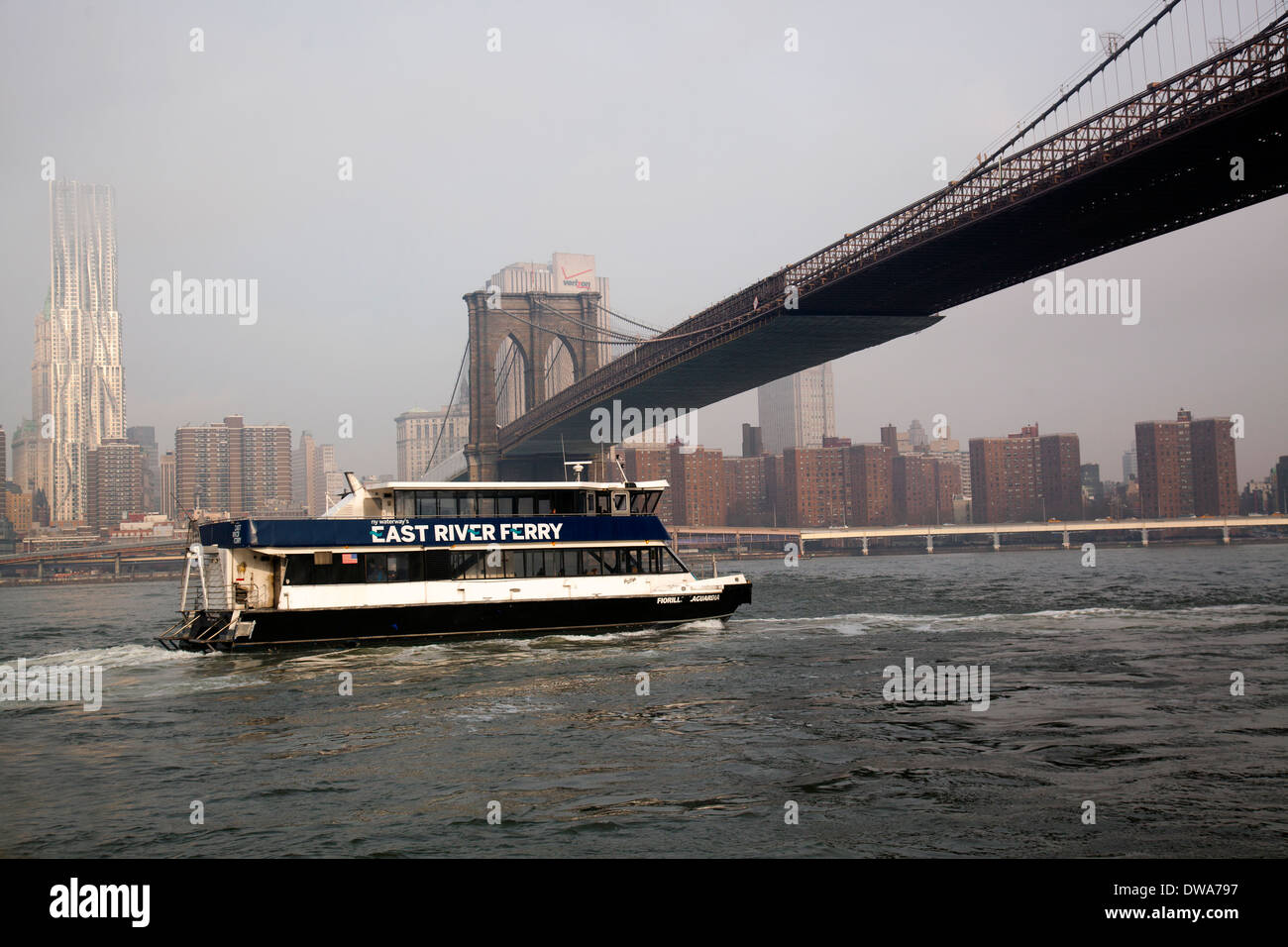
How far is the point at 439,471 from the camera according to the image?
12412 centimetres

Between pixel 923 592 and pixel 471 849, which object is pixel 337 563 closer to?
pixel 471 849

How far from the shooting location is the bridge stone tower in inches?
4380

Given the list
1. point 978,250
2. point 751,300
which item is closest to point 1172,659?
point 978,250

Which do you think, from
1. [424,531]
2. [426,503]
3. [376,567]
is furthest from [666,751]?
[426,503]

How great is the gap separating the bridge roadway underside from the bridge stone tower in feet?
111

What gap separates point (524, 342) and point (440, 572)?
95182 mm

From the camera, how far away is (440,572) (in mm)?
28141

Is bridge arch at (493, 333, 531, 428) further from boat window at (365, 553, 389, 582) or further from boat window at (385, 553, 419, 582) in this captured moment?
boat window at (365, 553, 389, 582)

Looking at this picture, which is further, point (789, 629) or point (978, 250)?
point (978, 250)

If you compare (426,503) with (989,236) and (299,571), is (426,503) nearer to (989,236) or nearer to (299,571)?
(299,571)

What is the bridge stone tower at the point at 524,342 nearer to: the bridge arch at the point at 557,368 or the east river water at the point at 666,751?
the bridge arch at the point at 557,368

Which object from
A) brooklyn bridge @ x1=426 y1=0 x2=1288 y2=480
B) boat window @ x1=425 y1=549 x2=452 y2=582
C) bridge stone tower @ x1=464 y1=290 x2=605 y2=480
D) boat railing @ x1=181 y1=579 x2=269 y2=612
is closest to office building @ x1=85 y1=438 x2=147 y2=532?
bridge stone tower @ x1=464 y1=290 x2=605 y2=480

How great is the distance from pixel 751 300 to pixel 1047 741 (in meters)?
53.1

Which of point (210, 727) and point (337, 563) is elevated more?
point (337, 563)
